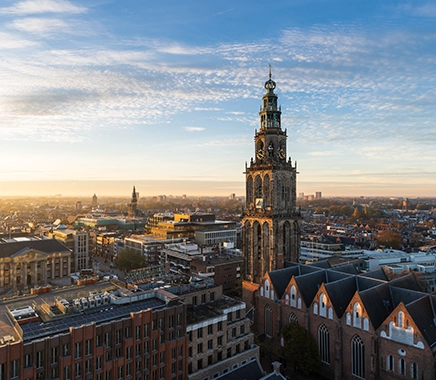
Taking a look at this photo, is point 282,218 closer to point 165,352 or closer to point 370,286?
point 370,286

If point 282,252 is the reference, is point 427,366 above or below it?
below

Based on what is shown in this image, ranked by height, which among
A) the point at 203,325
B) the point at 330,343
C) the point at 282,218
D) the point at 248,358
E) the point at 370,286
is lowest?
the point at 248,358

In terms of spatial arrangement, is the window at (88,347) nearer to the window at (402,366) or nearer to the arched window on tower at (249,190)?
the window at (402,366)

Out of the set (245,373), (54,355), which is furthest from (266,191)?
(54,355)

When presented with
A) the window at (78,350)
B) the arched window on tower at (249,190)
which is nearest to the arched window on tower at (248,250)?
the arched window on tower at (249,190)

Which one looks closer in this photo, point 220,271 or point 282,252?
point 282,252

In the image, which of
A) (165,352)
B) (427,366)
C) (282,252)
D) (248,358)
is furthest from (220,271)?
(427,366)

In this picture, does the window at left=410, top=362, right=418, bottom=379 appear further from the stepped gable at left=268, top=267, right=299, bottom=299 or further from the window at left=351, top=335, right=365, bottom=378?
the stepped gable at left=268, top=267, right=299, bottom=299
